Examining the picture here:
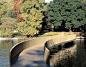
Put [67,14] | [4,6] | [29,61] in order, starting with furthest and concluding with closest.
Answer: [4,6] → [67,14] → [29,61]

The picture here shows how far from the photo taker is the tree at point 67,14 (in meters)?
75.5

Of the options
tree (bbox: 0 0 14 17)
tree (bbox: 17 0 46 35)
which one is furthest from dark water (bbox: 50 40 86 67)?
tree (bbox: 0 0 14 17)

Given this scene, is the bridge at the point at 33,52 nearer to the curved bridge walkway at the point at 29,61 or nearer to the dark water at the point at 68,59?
the curved bridge walkway at the point at 29,61

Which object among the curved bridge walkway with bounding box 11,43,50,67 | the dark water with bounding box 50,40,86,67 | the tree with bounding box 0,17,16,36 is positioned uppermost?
the curved bridge walkway with bounding box 11,43,50,67

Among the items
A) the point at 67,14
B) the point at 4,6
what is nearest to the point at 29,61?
the point at 67,14

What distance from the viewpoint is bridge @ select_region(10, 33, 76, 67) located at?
16.8 meters

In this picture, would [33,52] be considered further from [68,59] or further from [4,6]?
[4,6]

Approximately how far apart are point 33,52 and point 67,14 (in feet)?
179

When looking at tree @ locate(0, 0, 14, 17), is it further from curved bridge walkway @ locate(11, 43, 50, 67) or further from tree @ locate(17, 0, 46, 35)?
curved bridge walkway @ locate(11, 43, 50, 67)

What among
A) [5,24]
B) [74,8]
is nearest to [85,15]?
[74,8]

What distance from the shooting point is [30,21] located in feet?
230

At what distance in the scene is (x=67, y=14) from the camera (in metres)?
76.4

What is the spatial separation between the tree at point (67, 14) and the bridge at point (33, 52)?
27.7 m

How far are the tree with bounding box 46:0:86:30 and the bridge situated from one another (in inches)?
1092
